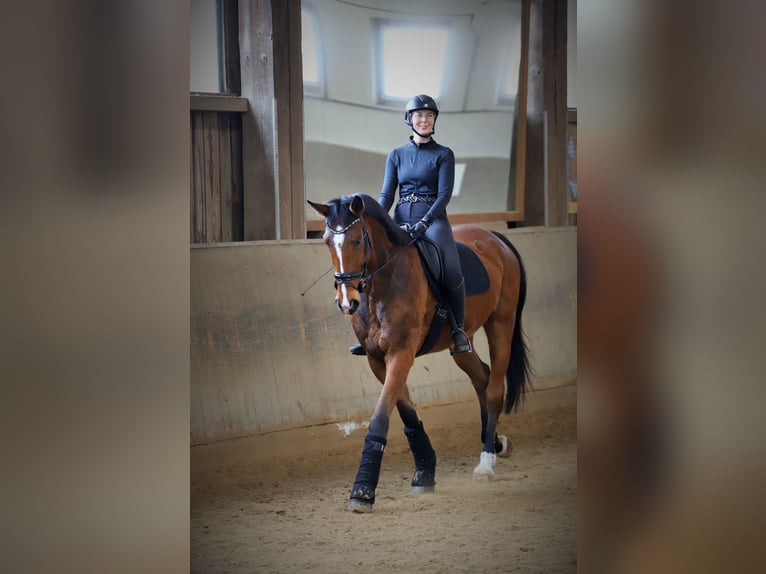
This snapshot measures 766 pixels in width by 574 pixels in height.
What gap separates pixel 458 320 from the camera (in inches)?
188

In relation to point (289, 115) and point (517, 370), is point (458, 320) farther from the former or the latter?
point (289, 115)

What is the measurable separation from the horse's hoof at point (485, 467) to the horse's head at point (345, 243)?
1.26m

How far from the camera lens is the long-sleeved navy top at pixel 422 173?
4.50m

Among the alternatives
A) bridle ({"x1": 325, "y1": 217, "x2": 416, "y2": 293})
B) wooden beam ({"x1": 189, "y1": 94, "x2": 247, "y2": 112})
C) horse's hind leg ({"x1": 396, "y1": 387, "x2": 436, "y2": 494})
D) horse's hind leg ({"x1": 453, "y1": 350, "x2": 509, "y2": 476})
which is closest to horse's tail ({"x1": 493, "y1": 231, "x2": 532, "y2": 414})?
horse's hind leg ({"x1": 453, "y1": 350, "x2": 509, "y2": 476})

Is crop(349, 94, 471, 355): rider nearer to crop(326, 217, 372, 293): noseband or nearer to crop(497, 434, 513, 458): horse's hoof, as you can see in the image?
crop(326, 217, 372, 293): noseband

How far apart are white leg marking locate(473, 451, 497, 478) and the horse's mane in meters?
1.25

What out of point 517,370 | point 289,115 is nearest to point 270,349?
point 289,115

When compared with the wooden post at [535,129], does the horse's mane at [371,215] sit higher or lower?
lower

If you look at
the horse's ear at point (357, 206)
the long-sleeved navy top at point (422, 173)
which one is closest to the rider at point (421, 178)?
the long-sleeved navy top at point (422, 173)

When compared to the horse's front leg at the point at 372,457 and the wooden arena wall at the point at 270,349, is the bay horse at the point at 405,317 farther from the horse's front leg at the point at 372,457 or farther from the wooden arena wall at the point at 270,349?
the wooden arena wall at the point at 270,349
